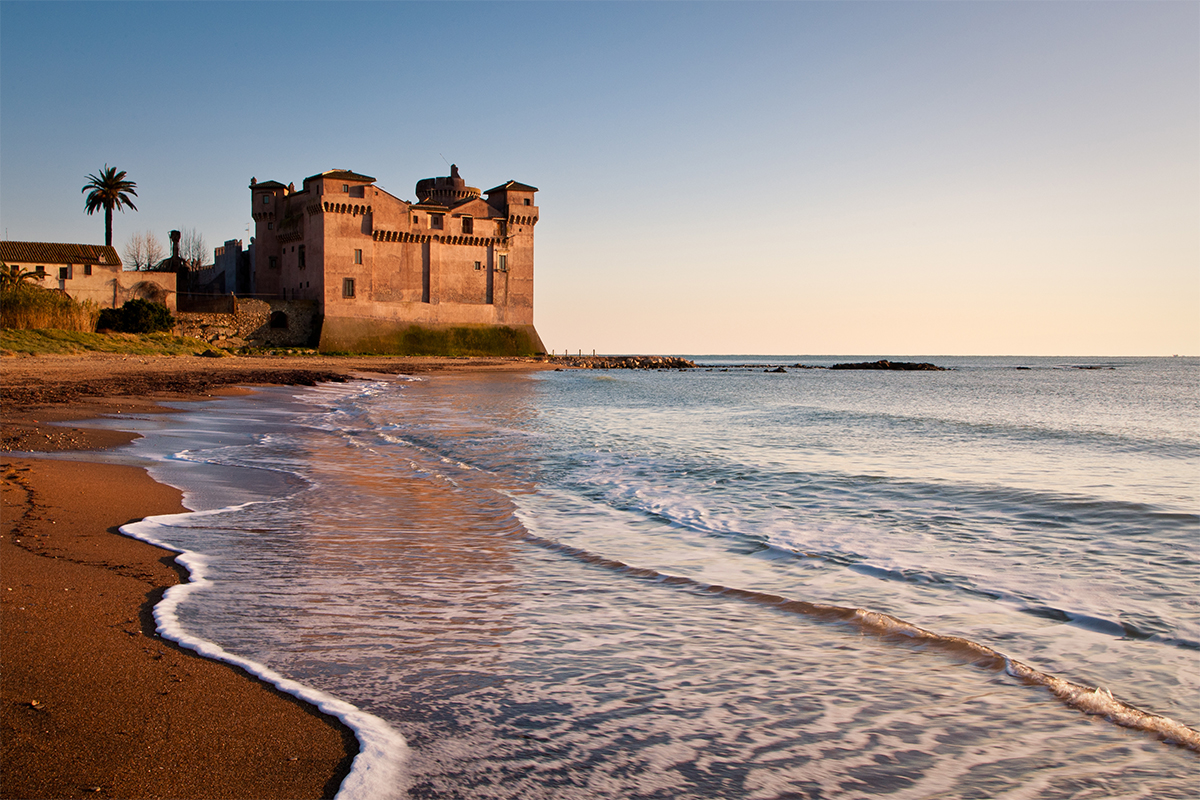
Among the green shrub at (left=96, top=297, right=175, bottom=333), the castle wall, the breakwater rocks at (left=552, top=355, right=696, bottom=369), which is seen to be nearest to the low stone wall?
the castle wall

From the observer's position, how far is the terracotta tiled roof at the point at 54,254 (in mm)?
44263

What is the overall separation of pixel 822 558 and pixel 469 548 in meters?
2.27

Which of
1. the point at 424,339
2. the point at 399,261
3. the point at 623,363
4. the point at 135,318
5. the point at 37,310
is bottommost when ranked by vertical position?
the point at 623,363

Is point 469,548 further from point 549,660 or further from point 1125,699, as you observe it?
point 1125,699

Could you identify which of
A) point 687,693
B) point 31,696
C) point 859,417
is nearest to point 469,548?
point 687,693

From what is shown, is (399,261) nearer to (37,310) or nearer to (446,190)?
(446,190)

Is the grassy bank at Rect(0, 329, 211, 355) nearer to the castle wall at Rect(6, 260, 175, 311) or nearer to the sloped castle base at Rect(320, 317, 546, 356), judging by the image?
the castle wall at Rect(6, 260, 175, 311)

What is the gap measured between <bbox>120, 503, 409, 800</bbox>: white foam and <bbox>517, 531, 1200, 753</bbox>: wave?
2213 millimetres

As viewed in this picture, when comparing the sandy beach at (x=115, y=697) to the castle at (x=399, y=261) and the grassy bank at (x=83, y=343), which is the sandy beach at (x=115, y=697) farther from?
the castle at (x=399, y=261)

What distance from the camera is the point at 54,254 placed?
→ 4531 centimetres

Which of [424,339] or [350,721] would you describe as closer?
[350,721]

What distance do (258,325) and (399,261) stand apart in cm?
1043

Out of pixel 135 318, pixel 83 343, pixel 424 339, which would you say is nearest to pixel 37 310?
pixel 83 343

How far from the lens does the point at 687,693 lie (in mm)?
2920
